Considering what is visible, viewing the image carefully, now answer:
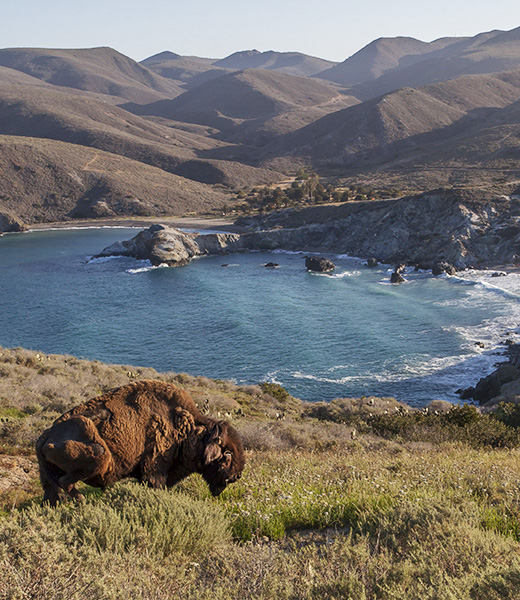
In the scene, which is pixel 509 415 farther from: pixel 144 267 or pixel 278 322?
pixel 144 267

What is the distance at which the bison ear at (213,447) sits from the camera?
21.0 ft

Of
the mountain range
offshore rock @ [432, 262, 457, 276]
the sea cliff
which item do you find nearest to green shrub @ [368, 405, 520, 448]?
offshore rock @ [432, 262, 457, 276]

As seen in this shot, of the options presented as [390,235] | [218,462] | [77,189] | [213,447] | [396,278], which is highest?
[77,189]

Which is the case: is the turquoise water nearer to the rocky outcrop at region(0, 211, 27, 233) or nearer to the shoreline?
the shoreline

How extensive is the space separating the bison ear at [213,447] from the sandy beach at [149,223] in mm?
91492

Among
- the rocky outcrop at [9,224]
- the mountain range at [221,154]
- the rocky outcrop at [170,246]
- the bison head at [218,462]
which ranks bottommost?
the rocky outcrop at [170,246]

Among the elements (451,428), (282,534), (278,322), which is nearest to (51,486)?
(282,534)

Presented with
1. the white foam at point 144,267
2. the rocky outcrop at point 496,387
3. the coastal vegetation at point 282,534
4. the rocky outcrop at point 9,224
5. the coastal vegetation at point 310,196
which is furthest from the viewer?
the rocky outcrop at point 9,224

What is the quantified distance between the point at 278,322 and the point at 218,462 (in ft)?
130

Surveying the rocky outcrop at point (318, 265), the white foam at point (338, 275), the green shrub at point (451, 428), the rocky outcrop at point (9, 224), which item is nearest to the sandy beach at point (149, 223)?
the rocky outcrop at point (9, 224)

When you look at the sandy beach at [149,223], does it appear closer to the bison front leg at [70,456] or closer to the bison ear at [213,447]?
the bison ear at [213,447]

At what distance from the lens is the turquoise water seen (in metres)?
34.6

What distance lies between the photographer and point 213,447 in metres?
6.46

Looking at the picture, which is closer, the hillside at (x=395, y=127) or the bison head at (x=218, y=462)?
the bison head at (x=218, y=462)
